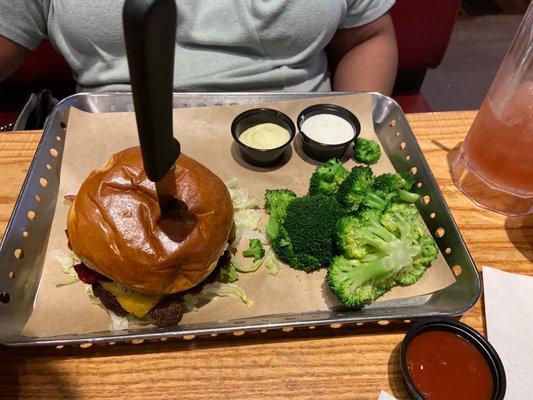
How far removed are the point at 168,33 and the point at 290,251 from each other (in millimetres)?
1223

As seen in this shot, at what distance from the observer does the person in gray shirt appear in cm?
225

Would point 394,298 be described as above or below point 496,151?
below

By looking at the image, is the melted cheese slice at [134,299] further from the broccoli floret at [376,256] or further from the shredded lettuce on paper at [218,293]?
the broccoli floret at [376,256]

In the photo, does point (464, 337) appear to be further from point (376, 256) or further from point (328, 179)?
point (328, 179)

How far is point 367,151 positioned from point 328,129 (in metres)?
0.23

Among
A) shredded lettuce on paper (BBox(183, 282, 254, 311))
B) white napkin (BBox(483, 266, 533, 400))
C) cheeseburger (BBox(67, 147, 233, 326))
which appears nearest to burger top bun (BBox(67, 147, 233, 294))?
cheeseburger (BBox(67, 147, 233, 326))

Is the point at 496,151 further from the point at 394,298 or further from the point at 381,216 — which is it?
the point at 394,298

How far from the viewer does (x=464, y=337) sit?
1.56m

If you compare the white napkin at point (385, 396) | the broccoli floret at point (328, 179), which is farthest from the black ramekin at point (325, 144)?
the white napkin at point (385, 396)

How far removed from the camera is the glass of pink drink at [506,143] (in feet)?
6.19

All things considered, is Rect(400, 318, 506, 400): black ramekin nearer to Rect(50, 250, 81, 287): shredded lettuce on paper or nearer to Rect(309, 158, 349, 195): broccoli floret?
Rect(309, 158, 349, 195): broccoli floret

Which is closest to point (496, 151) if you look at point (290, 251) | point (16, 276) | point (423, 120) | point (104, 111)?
point (423, 120)

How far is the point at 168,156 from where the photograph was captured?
1181mm

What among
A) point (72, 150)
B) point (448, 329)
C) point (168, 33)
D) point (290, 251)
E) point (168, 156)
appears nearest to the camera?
point (168, 33)
